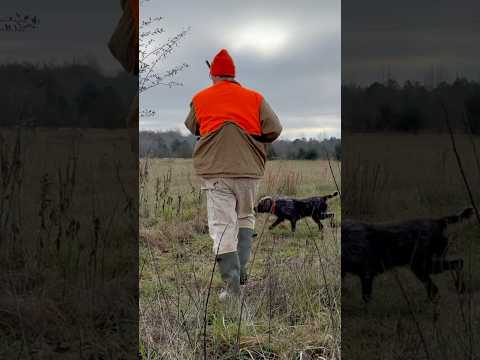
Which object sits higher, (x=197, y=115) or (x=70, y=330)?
(x=197, y=115)

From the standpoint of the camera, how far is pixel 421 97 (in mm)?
1017

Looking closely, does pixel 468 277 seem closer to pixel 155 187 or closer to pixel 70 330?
pixel 70 330

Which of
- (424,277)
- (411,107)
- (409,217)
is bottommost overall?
(424,277)

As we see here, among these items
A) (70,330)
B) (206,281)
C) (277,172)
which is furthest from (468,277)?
(277,172)

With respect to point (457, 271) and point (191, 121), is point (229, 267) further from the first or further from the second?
point (457, 271)

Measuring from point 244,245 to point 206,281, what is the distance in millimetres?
470

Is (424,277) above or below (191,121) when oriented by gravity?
below

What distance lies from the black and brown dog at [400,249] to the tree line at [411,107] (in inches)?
7.8

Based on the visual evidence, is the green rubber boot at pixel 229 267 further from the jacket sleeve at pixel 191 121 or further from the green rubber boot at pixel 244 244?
the jacket sleeve at pixel 191 121

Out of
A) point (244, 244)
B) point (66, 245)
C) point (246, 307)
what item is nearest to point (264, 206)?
point (244, 244)

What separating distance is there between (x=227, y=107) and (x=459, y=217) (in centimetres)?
290

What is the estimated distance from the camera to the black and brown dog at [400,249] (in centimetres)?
102

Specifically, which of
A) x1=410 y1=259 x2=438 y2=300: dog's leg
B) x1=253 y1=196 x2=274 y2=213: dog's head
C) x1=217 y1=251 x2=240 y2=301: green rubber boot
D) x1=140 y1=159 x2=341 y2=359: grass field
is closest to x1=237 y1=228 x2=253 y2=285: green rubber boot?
x1=140 y1=159 x2=341 y2=359: grass field

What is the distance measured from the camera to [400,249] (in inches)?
40.9
